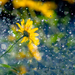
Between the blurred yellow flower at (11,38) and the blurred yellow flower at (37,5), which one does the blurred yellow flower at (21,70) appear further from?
the blurred yellow flower at (37,5)

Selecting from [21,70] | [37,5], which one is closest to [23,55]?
[21,70]

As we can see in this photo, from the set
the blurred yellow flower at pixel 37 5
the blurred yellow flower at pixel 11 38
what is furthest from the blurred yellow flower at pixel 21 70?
the blurred yellow flower at pixel 37 5

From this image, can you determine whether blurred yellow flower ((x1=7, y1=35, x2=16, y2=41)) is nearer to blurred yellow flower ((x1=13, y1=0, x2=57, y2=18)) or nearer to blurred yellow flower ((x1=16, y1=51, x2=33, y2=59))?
blurred yellow flower ((x1=16, y1=51, x2=33, y2=59))

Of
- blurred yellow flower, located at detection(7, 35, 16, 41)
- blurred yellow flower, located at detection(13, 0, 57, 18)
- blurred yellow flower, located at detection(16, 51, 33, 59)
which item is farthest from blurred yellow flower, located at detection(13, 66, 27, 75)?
blurred yellow flower, located at detection(13, 0, 57, 18)

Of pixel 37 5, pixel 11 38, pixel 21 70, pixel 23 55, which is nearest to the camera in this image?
pixel 21 70

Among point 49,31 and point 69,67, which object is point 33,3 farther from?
point 69,67

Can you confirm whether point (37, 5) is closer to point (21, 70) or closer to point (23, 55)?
point (23, 55)

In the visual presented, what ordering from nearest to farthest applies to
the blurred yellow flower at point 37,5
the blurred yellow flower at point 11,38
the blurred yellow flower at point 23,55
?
1. the blurred yellow flower at point 23,55
2. the blurred yellow flower at point 11,38
3. the blurred yellow flower at point 37,5

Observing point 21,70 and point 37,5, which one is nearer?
point 21,70
